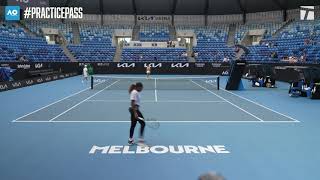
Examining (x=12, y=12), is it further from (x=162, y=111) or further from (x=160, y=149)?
(x=160, y=149)

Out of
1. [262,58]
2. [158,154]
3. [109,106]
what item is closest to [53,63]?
[262,58]

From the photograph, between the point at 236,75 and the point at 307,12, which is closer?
the point at 236,75

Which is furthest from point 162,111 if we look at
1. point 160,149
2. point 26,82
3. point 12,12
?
point 12,12

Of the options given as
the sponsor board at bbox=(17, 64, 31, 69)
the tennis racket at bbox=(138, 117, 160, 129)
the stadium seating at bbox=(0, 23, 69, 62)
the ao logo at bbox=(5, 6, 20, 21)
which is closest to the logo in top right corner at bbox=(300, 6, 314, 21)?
the sponsor board at bbox=(17, 64, 31, 69)

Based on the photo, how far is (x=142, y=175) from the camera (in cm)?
760

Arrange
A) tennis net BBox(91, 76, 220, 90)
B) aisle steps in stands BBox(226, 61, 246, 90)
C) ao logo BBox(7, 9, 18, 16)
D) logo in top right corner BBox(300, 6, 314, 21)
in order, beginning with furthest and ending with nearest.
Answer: logo in top right corner BBox(300, 6, 314, 21) → ao logo BBox(7, 9, 18, 16) → tennis net BBox(91, 76, 220, 90) → aisle steps in stands BBox(226, 61, 246, 90)

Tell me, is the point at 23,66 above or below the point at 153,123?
above

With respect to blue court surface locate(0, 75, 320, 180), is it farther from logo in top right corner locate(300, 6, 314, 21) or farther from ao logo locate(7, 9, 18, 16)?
logo in top right corner locate(300, 6, 314, 21)

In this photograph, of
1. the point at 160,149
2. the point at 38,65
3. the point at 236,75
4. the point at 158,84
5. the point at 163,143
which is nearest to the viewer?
the point at 160,149

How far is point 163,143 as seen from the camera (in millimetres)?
10414

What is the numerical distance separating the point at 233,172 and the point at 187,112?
847cm

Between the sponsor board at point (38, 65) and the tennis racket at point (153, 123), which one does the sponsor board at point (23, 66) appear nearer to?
the sponsor board at point (38, 65)

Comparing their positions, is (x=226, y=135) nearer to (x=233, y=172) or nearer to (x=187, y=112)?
(x=233, y=172)

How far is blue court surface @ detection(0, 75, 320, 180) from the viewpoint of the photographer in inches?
310
